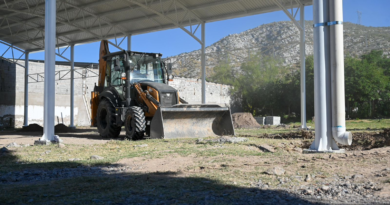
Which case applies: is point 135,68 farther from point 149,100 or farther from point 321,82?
point 321,82

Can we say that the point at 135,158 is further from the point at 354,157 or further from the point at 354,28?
the point at 354,28

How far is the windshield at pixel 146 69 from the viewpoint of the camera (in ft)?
40.8

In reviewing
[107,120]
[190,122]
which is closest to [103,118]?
[107,120]

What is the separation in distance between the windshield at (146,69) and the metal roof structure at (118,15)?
5840 mm

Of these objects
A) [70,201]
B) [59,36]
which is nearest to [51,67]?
[70,201]

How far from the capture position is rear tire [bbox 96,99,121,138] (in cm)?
1263

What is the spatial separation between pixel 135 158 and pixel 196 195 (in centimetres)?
334

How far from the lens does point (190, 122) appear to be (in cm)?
1187

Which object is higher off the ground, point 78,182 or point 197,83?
point 197,83

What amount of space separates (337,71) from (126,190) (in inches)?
194

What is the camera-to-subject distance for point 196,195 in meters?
4.14

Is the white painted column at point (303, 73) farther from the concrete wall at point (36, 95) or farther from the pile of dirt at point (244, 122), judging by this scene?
the concrete wall at point (36, 95)

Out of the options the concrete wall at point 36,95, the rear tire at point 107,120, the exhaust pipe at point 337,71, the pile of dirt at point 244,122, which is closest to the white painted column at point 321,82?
the exhaust pipe at point 337,71

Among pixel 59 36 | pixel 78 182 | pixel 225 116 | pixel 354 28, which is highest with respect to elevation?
pixel 354 28
